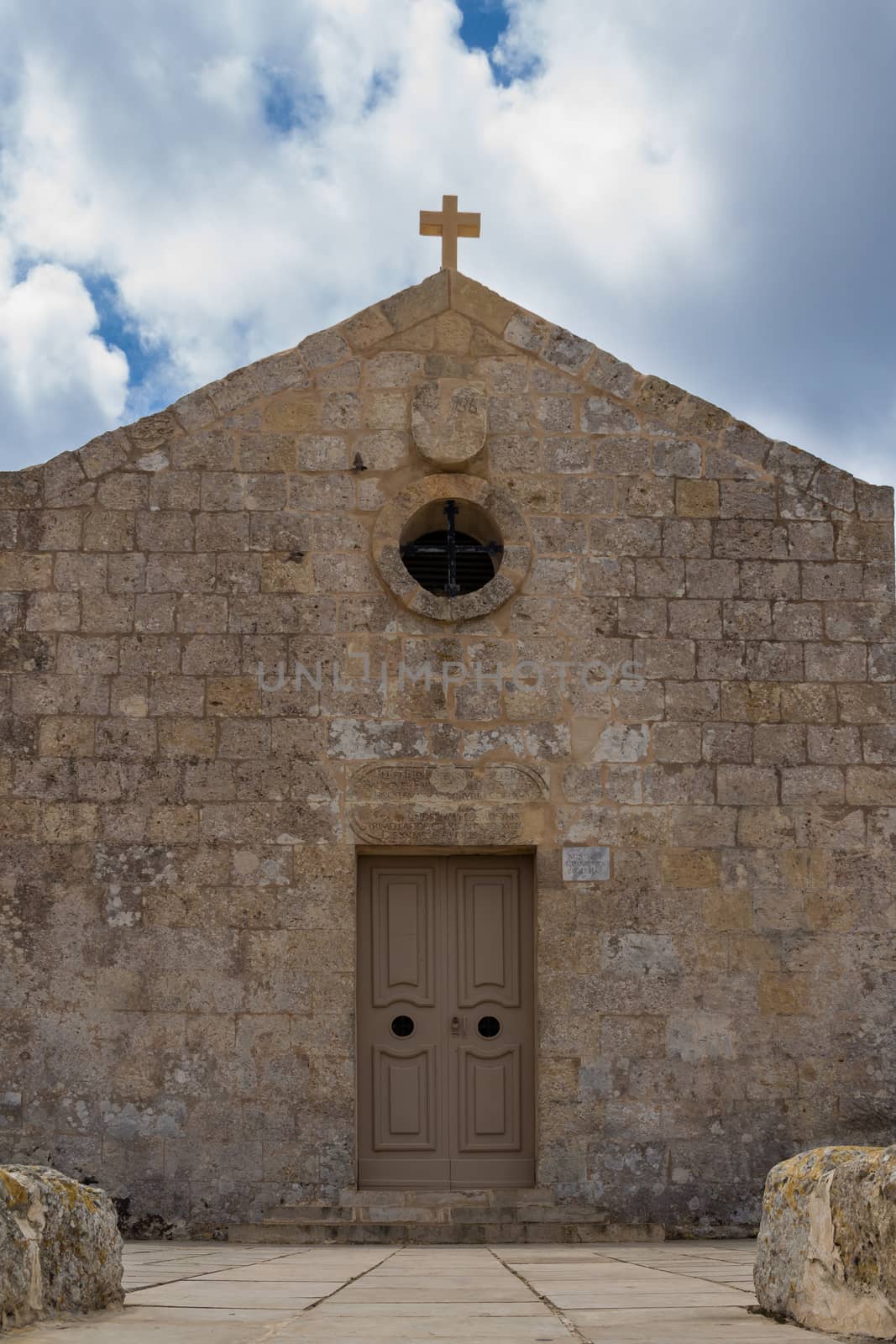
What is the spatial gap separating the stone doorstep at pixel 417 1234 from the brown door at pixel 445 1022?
37 cm

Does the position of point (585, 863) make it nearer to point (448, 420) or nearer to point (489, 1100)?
point (489, 1100)

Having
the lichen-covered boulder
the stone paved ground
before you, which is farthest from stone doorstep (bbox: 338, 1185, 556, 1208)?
the lichen-covered boulder

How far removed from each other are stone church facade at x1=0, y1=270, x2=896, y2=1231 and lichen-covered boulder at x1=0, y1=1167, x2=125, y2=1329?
3.23 m

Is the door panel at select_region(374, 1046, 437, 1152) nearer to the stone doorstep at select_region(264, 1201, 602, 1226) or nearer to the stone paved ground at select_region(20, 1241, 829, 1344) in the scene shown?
the stone doorstep at select_region(264, 1201, 602, 1226)

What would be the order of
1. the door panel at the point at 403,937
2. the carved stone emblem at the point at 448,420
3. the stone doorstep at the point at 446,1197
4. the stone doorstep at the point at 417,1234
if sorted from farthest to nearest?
1. the carved stone emblem at the point at 448,420
2. the door panel at the point at 403,937
3. the stone doorstep at the point at 446,1197
4. the stone doorstep at the point at 417,1234

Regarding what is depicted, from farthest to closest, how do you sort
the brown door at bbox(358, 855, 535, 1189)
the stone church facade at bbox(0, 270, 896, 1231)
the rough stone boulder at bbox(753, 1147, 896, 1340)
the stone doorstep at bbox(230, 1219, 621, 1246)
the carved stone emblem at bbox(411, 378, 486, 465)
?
1. the carved stone emblem at bbox(411, 378, 486, 465)
2. the brown door at bbox(358, 855, 535, 1189)
3. the stone church facade at bbox(0, 270, 896, 1231)
4. the stone doorstep at bbox(230, 1219, 621, 1246)
5. the rough stone boulder at bbox(753, 1147, 896, 1340)

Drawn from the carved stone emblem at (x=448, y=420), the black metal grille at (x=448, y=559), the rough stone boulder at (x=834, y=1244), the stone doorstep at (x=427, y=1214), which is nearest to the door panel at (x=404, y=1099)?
the stone doorstep at (x=427, y=1214)

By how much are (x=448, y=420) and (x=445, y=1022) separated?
10.1ft

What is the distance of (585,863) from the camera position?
7.02 metres

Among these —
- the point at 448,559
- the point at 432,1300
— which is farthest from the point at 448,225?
the point at 432,1300

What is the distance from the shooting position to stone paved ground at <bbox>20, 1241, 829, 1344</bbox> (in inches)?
118

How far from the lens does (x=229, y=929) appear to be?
271 inches

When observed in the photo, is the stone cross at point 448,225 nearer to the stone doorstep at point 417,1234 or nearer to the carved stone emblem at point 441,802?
the carved stone emblem at point 441,802

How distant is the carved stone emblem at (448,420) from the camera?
7316 mm
